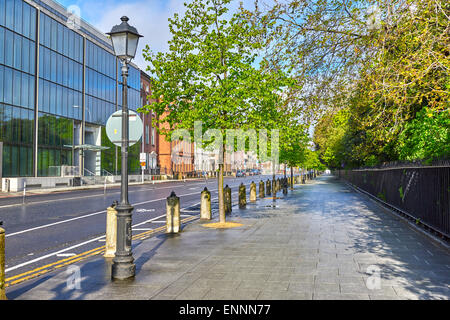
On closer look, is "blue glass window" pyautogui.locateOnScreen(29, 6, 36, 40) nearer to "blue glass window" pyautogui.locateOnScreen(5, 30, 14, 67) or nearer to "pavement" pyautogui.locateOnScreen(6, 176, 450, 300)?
"blue glass window" pyautogui.locateOnScreen(5, 30, 14, 67)

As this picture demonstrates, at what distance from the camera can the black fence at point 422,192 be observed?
32.3 ft

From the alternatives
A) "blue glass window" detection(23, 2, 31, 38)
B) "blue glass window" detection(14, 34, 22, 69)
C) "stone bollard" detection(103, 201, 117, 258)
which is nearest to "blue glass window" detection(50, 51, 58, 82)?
"blue glass window" detection(23, 2, 31, 38)

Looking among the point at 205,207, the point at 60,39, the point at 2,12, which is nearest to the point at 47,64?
the point at 60,39

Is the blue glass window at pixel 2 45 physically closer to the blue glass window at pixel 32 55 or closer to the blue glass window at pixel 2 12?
the blue glass window at pixel 2 12

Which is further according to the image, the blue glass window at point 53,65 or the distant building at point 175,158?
the distant building at point 175,158

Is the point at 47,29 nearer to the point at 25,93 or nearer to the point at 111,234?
the point at 25,93

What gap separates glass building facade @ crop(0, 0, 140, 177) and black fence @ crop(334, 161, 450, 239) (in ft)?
110

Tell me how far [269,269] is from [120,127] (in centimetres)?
380

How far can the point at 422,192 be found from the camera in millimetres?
12172

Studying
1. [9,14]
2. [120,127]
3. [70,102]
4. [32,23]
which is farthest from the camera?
[70,102]

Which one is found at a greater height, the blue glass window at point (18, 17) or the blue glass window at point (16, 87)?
the blue glass window at point (18, 17)

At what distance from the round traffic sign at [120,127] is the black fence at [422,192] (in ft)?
23.7
